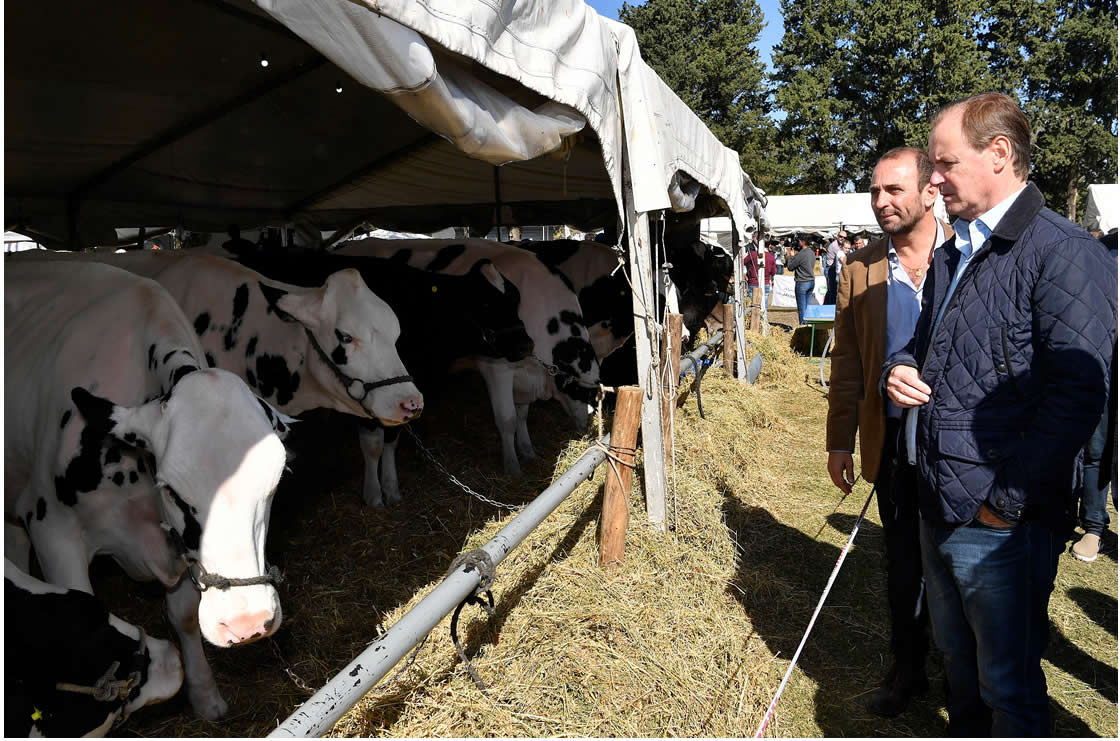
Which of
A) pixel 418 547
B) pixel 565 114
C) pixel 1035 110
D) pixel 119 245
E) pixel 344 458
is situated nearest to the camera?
pixel 565 114

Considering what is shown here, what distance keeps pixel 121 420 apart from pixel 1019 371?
2679 mm

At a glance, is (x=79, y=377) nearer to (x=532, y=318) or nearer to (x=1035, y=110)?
(x=532, y=318)

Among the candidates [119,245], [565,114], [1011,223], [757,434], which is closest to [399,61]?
[565,114]

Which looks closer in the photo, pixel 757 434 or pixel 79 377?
pixel 79 377

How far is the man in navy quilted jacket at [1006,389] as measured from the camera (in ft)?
6.11

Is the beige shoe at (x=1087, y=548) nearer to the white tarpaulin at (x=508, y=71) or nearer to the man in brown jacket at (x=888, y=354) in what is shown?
the man in brown jacket at (x=888, y=354)

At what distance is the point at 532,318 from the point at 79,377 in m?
3.88

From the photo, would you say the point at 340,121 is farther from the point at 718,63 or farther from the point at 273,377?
the point at 718,63

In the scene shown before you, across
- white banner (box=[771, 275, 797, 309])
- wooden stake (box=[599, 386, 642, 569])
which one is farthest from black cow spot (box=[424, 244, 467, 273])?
white banner (box=[771, 275, 797, 309])

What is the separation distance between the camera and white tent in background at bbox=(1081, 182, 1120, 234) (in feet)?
44.2

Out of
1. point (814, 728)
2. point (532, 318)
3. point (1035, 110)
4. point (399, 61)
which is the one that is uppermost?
point (1035, 110)

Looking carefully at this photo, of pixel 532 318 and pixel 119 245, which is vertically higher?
pixel 119 245

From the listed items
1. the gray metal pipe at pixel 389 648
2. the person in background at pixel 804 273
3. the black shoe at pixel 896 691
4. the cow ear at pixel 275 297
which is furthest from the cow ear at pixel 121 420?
the person in background at pixel 804 273

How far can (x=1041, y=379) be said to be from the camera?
1945 mm
